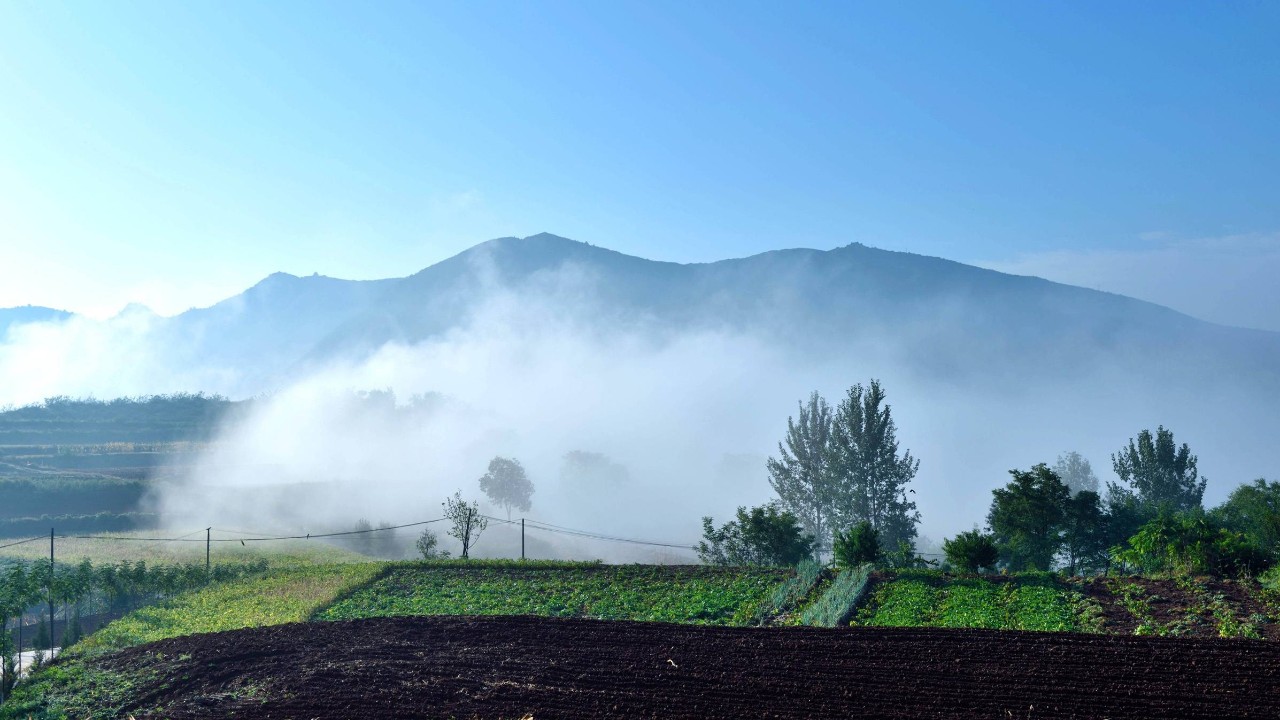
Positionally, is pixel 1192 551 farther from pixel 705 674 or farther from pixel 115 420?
pixel 115 420

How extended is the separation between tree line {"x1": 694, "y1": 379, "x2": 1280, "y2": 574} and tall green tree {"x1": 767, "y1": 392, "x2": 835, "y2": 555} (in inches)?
3.9

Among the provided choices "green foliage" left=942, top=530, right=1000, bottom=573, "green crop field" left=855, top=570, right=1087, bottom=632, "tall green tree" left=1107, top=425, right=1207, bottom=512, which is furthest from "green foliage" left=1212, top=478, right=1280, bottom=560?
"tall green tree" left=1107, top=425, right=1207, bottom=512

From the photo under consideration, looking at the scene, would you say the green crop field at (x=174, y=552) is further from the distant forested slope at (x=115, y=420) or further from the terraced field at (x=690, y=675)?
the distant forested slope at (x=115, y=420)

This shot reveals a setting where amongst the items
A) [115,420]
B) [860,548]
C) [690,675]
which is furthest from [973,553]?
[115,420]

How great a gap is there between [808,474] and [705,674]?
52.1 m

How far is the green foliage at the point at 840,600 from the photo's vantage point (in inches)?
968

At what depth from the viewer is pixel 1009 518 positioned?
3656 cm

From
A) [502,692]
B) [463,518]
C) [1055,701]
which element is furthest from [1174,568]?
[463,518]

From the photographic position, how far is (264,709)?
17391 millimetres

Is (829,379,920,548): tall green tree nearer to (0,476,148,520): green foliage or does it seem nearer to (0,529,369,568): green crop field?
(0,529,369,568): green crop field

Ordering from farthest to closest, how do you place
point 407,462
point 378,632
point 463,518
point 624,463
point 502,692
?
point 624,463 < point 407,462 < point 463,518 < point 378,632 < point 502,692

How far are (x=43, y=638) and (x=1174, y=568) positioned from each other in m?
37.3

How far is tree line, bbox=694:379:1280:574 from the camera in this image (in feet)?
92.0

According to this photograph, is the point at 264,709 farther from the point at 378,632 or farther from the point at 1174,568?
→ the point at 1174,568
